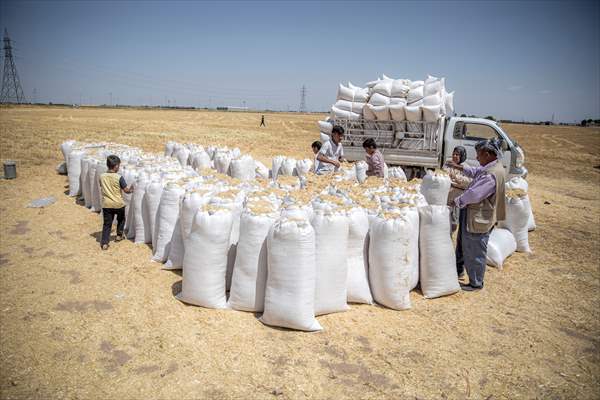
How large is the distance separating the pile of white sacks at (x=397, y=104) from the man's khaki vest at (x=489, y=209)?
4.02 metres

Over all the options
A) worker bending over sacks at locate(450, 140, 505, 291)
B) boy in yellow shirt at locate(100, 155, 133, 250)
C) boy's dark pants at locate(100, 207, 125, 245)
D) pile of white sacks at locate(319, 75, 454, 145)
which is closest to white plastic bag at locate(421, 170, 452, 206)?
worker bending over sacks at locate(450, 140, 505, 291)

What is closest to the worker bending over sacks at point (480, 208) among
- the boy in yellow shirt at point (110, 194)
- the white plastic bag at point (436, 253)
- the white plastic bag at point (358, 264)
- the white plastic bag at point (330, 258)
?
the white plastic bag at point (436, 253)

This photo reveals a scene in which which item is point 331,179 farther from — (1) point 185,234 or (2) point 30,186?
(2) point 30,186

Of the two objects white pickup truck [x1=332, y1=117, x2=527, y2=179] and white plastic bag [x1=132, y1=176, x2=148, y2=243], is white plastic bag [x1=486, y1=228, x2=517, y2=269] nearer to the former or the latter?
white pickup truck [x1=332, y1=117, x2=527, y2=179]

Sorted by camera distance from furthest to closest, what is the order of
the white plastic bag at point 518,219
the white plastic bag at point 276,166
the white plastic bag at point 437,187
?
the white plastic bag at point 276,166 → the white plastic bag at point 518,219 → the white plastic bag at point 437,187

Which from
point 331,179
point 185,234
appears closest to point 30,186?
point 185,234

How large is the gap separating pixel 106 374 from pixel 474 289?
10.9 ft

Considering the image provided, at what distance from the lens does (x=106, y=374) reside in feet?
7.66

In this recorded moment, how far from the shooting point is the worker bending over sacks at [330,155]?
5.42 meters

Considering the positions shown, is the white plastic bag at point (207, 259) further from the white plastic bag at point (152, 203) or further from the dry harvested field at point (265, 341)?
the white plastic bag at point (152, 203)

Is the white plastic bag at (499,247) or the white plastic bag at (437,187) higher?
the white plastic bag at (437,187)

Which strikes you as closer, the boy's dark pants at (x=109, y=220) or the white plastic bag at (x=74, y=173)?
the boy's dark pants at (x=109, y=220)

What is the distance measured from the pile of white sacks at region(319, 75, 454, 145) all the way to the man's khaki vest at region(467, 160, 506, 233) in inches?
158

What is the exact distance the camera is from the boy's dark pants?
4.43 metres
